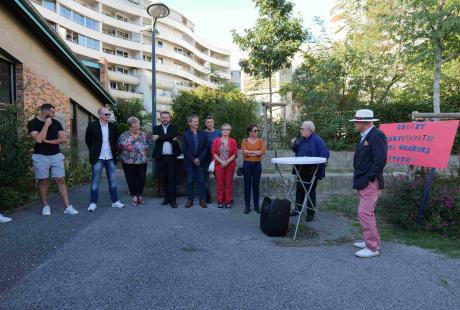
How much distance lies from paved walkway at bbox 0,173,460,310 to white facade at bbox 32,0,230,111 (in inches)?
1553

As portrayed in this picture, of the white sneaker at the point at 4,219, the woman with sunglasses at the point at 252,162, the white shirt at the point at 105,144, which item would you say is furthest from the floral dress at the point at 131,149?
the white sneaker at the point at 4,219

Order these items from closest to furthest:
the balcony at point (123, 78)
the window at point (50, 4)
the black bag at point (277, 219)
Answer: the black bag at point (277, 219)
the window at point (50, 4)
the balcony at point (123, 78)

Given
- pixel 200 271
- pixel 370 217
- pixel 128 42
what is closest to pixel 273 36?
pixel 370 217

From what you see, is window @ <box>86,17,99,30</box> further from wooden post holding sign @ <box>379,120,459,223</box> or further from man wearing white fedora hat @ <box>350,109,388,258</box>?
man wearing white fedora hat @ <box>350,109,388,258</box>

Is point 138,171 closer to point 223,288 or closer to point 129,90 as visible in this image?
point 223,288

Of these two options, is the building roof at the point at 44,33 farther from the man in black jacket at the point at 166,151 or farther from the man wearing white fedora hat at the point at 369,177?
the man wearing white fedora hat at the point at 369,177

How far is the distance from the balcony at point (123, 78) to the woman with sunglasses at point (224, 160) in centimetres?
4691

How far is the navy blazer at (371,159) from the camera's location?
4.38 metres

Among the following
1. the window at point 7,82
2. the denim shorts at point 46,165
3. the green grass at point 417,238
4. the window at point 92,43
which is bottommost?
the green grass at point 417,238

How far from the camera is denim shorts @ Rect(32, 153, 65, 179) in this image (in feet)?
20.7

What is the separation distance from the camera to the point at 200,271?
154 inches

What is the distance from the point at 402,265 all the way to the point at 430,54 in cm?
856

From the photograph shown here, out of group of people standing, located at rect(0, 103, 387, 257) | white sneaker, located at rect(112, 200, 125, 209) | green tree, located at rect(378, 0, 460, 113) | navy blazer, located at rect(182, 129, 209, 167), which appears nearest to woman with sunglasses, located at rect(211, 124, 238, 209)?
group of people standing, located at rect(0, 103, 387, 257)

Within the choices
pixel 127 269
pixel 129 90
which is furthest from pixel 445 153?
pixel 129 90
